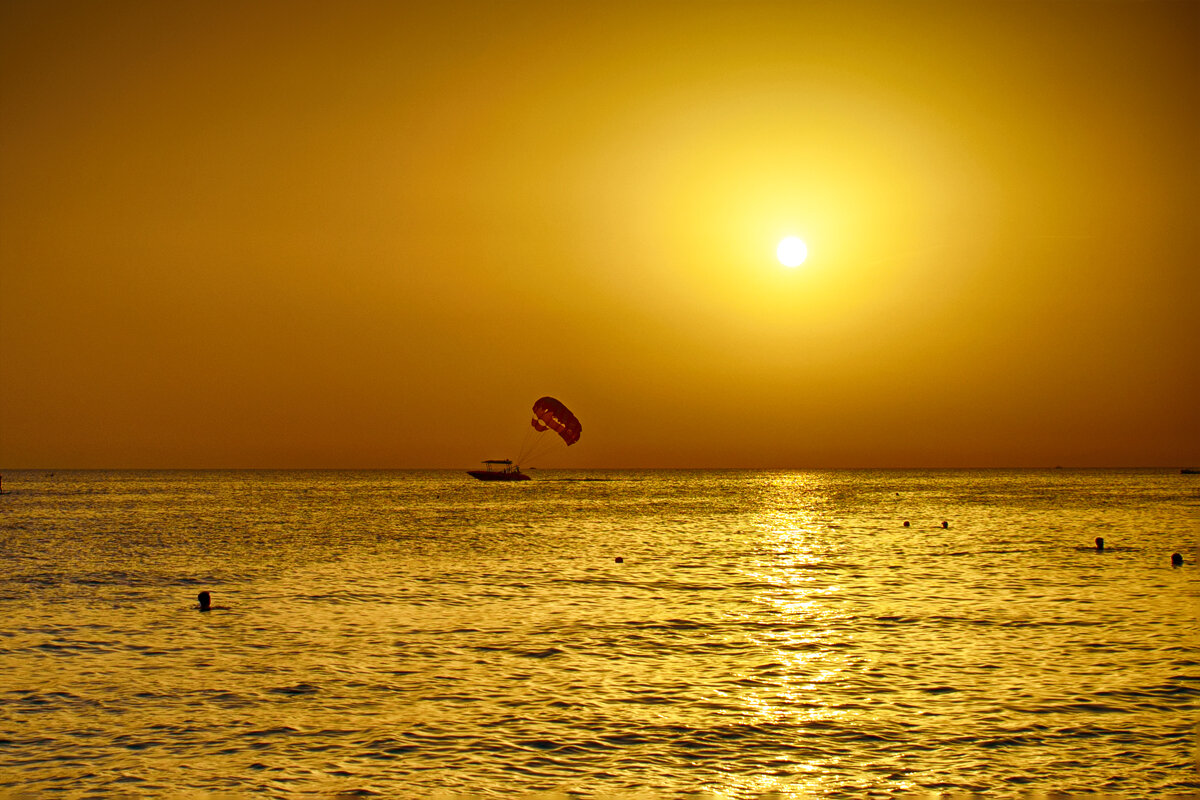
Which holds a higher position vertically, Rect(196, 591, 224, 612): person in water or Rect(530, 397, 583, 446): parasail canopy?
Rect(530, 397, 583, 446): parasail canopy

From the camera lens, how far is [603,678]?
23.4 m

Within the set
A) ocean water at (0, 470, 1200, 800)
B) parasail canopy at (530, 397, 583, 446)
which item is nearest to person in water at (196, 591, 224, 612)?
ocean water at (0, 470, 1200, 800)

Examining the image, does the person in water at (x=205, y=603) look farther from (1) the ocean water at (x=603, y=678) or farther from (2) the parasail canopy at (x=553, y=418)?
(2) the parasail canopy at (x=553, y=418)

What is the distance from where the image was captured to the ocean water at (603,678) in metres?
16.8

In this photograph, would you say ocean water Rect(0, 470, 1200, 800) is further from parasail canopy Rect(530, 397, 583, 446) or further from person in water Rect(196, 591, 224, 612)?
parasail canopy Rect(530, 397, 583, 446)

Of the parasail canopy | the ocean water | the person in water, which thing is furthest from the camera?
the parasail canopy

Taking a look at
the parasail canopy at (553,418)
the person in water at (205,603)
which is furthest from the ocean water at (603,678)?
the parasail canopy at (553,418)

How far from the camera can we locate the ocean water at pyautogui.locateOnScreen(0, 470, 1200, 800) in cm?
1675

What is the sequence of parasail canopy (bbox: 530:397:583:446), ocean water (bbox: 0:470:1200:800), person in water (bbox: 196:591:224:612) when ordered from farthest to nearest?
parasail canopy (bbox: 530:397:583:446) → person in water (bbox: 196:591:224:612) → ocean water (bbox: 0:470:1200:800)

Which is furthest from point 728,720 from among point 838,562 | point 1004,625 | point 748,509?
point 748,509

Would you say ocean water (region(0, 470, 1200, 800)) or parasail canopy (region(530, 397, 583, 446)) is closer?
ocean water (region(0, 470, 1200, 800))

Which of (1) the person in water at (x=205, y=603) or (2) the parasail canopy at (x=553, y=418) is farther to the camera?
(2) the parasail canopy at (x=553, y=418)

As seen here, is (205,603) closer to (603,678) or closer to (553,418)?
(603,678)

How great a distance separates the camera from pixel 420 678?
23.7 metres
